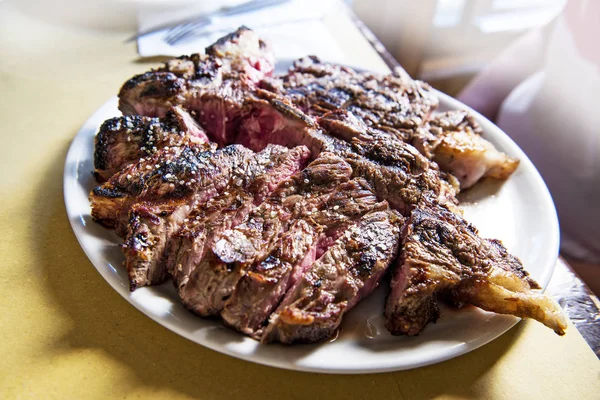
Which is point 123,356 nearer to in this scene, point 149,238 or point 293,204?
point 149,238

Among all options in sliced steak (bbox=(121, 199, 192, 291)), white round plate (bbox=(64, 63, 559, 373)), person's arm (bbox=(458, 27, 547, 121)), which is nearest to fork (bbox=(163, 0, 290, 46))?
white round plate (bbox=(64, 63, 559, 373))

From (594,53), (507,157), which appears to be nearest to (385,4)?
A: (594,53)

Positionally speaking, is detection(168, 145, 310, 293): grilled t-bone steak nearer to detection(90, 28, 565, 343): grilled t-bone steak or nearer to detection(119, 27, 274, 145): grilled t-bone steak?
detection(90, 28, 565, 343): grilled t-bone steak

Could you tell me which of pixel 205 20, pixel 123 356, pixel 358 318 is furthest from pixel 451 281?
pixel 205 20

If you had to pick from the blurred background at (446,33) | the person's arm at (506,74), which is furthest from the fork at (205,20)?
the blurred background at (446,33)

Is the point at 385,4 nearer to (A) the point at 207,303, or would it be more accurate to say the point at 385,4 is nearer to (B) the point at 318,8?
(B) the point at 318,8

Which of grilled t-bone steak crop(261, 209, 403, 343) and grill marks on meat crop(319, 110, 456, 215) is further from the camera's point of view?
grill marks on meat crop(319, 110, 456, 215)
